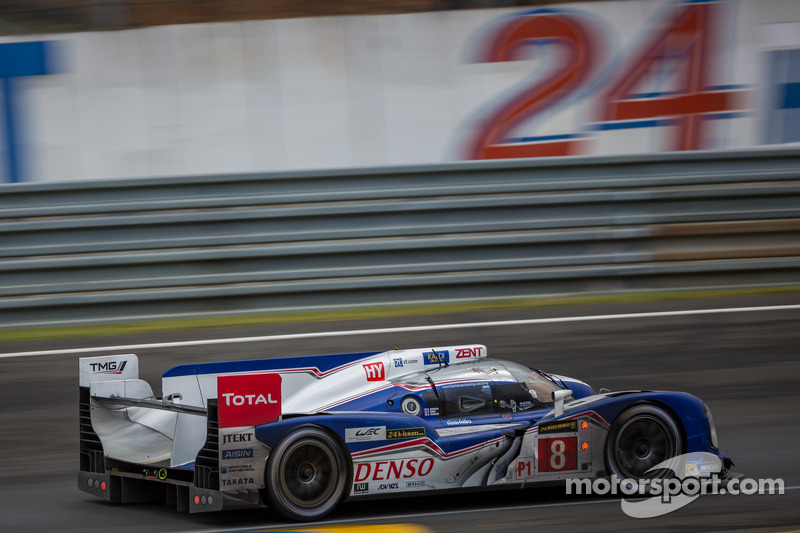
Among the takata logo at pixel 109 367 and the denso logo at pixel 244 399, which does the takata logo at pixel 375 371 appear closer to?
the denso logo at pixel 244 399

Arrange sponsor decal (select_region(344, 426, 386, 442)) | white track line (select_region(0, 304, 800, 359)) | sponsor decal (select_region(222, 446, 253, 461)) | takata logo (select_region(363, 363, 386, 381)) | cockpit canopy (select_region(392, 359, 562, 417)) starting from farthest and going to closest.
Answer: white track line (select_region(0, 304, 800, 359)) < takata logo (select_region(363, 363, 386, 381)) < cockpit canopy (select_region(392, 359, 562, 417)) < sponsor decal (select_region(344, 426, 386, 442)) < sponsor decal (select_region(222, 446, 253, 461))

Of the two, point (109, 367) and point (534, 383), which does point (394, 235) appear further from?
point (109, 367)

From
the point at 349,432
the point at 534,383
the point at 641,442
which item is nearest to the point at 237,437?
the point at 349,432

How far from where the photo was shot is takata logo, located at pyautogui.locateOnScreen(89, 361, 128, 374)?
6.80 meters

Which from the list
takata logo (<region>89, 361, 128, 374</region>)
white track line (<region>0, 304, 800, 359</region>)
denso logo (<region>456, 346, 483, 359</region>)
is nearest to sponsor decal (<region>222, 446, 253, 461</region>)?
takata logo (<region>89, 361, 128, 374</region>)

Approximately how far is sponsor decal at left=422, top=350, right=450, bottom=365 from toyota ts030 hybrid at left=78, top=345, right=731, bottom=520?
3.3 inches

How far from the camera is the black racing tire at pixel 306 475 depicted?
595 centimetres

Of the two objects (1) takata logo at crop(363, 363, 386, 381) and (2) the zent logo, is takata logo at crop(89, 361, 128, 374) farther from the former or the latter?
(1) takata logo at crop(363, 363, 386, 381)

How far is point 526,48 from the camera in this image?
12.3 metres

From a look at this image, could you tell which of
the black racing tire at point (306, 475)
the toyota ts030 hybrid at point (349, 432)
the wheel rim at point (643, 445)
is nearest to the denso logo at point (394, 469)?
the toyota ts030 hybrid at point (349, 432)

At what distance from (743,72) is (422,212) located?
14.8 feet

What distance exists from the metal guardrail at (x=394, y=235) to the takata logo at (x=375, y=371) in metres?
4.45

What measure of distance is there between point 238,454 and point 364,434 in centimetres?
78

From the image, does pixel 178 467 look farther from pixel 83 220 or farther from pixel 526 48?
pixel 526 48
